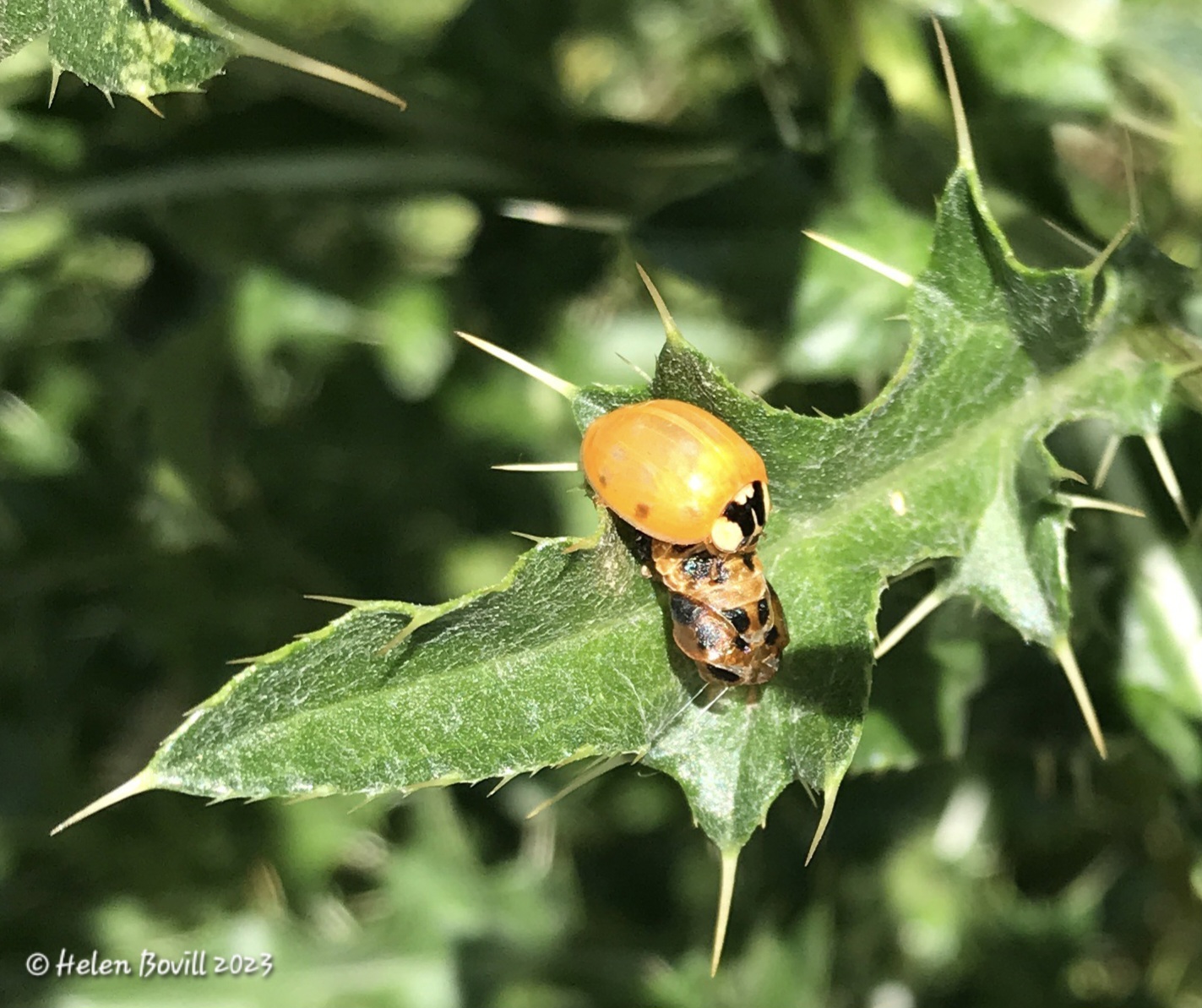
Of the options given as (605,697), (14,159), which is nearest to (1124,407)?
(605,697)

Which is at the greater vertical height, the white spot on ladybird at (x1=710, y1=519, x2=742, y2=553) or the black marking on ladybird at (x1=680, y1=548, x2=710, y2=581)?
the white spot on ladybird at (x1=710, y1=519, x2=742, y2=553)

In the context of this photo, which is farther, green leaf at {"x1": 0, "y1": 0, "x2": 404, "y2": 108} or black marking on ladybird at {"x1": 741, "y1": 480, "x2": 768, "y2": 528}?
black marking on ladybird at {"x1": 741, "y1": 480, "x2": 768, "y2": 528}

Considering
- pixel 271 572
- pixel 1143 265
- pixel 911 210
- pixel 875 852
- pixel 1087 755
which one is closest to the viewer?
pixel 1143 265

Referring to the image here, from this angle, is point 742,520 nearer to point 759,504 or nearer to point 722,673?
point 759,504

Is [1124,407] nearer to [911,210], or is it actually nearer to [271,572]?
[911,210]

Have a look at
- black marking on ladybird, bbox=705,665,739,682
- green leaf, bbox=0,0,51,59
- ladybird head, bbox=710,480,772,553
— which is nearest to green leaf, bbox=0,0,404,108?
green leaf, bbox=0,0,51,59

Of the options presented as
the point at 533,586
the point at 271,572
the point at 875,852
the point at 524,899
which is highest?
the point at 533,586

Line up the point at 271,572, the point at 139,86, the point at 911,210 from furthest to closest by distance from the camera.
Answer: the point at 271,572 → the point at 911,210 → the point at 139,86

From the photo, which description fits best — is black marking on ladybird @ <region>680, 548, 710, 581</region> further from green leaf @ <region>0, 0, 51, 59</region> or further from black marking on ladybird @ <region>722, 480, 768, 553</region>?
green leaf @ <region>0, 0, 51, 59</region>

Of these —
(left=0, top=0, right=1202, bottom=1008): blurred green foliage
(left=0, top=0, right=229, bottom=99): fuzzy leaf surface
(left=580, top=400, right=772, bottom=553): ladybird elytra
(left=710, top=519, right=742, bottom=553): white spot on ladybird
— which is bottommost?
(left=0, top=0, right=1202, bottom=1008): blurred green foliage
